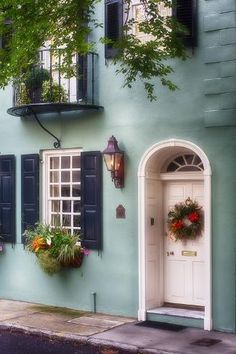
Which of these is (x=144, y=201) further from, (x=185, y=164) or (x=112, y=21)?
(x=112, y=21)

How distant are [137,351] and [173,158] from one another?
3.82 m

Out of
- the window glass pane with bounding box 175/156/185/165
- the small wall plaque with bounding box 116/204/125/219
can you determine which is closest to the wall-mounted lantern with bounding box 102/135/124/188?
the small wall plaque with bounding box 116/204/125/219

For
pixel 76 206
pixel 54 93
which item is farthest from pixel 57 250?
pixel 54 93

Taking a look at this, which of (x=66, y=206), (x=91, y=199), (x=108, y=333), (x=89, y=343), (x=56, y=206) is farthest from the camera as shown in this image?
(x=56, y=206)

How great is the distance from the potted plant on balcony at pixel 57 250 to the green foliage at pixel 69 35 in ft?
11.1

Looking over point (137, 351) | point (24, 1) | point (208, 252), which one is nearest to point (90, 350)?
point (137, 351)

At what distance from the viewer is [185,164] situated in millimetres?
11641

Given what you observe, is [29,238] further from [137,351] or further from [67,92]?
[137,351]

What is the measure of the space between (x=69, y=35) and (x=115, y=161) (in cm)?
248

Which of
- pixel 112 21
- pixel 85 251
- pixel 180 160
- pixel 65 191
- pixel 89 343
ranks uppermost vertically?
pixel 112 21

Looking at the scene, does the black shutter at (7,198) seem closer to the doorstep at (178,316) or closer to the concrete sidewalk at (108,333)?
the concrete sidewalk at (108,333)

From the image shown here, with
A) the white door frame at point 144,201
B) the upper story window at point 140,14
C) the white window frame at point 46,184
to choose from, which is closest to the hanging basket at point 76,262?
the white window frame at point 46,184

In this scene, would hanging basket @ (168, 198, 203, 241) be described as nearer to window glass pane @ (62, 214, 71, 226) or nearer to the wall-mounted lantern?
the wall-mounted lantern

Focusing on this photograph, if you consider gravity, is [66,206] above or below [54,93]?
below
